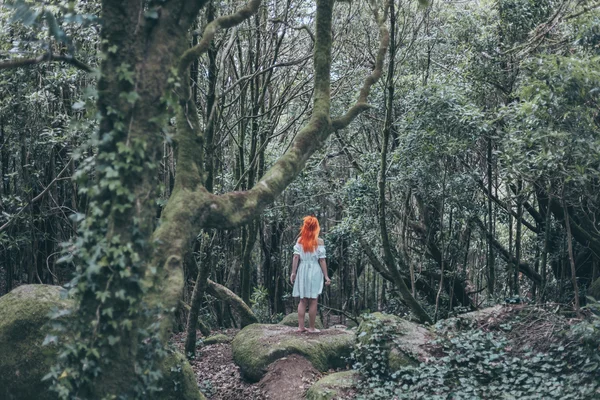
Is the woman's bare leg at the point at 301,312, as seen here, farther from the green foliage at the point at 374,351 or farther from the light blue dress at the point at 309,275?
the green foliage at the point at 374,351

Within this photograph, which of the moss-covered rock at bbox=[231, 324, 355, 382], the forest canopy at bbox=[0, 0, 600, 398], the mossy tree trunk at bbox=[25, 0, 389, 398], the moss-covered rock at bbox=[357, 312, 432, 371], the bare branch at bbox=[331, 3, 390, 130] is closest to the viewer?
the mossy tree trunk at bbox=[25, 0, 389, 398]

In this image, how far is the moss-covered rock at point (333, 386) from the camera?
7.10 metres

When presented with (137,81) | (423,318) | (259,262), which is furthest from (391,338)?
(259,262)

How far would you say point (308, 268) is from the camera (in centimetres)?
930

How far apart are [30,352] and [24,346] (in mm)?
104

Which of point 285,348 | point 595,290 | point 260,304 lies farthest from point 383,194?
point 260,304

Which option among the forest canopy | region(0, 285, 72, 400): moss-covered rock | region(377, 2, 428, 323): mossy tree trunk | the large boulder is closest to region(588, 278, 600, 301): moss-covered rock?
the forest canopy

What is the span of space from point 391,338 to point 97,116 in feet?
17.6

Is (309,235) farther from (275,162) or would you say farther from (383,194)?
(275,162)

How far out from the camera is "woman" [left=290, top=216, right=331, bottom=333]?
9227mm

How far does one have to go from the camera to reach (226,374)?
9.09 metres

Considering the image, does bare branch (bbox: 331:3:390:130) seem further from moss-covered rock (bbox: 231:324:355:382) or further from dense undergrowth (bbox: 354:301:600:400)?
moss-covered rock (bbox: 231:324:355:382)

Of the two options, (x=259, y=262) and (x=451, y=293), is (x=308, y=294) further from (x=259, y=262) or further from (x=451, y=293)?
(x=259, y=262)

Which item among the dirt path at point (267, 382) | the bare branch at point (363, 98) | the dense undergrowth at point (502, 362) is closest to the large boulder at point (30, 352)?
the dirt path at point (267, 382)
